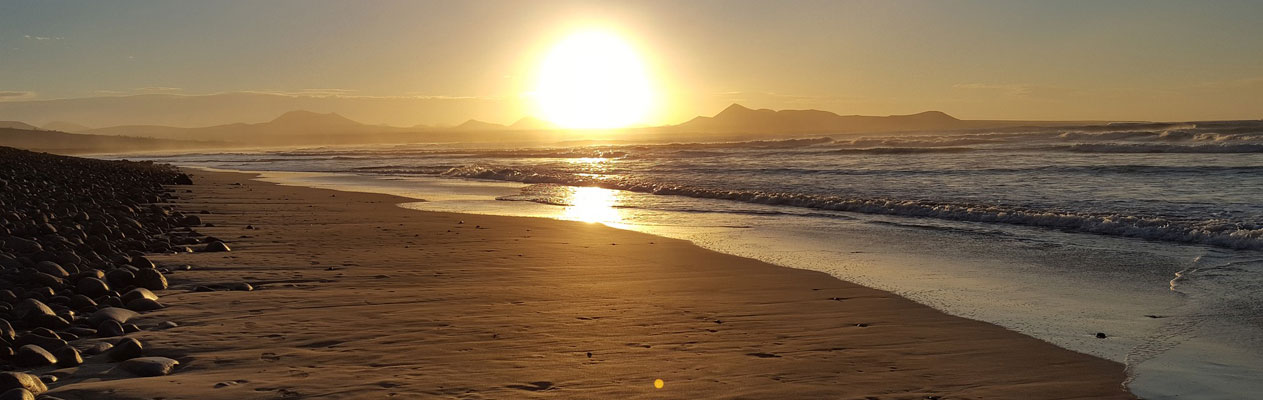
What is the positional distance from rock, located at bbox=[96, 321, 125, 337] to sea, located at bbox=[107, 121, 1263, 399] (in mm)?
5084

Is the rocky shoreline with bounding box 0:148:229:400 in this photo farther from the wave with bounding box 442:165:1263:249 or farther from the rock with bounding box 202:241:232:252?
the wave with bounding box 442:165:1263:249

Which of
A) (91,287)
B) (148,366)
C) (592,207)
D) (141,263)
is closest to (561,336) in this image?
(148,366)

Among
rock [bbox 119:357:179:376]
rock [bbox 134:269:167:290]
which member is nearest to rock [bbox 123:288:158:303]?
rock [bbox 134:269:167:290]

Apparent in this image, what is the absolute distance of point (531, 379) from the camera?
13.0 feet

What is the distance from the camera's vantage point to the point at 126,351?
13.5 feet

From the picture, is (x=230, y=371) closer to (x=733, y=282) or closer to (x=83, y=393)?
(x=83, y=393)

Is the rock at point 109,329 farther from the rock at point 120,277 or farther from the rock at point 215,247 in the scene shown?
the rock at point 215,247

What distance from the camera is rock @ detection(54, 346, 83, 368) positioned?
3941 millimetres

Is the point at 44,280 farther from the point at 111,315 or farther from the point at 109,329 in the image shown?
the point at 109,329

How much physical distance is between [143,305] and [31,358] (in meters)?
1.49

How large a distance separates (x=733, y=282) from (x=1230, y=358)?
11.2 ft

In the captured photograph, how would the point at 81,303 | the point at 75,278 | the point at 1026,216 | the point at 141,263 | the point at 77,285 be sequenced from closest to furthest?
the point at 81,303, the point at 77,285, the point at 75,278, the point at 141,263, the point at 1026,216

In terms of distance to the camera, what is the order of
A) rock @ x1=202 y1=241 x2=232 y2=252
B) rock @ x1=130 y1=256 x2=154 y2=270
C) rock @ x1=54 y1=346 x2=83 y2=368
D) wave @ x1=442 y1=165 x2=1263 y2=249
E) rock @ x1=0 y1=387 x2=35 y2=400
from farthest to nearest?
1. wave @ x1=442 y1=165 x2=1263 y2=249
2. rock @ x1=202 y1=241 x2=232 y2=252
3. rock @ x1=130 y1=256 x2=154 y2=270
4. rock @ x1=54 y1=346 x2=83 y2=368
5. rock @ x1=0 y1=387 x2=35 y2=400

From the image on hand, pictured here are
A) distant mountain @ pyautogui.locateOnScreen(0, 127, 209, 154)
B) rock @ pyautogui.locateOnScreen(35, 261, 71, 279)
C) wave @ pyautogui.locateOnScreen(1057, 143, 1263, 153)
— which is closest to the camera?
rock @ pyautogui.locateOnScreen(35, 261, 71, 279)
